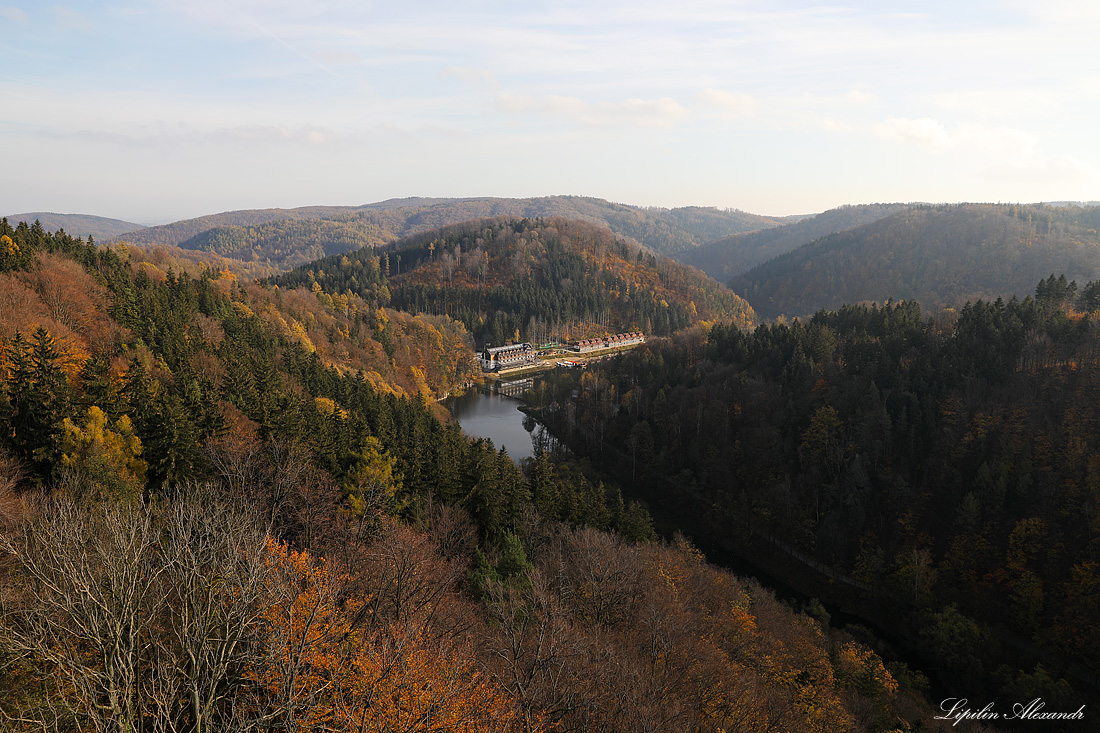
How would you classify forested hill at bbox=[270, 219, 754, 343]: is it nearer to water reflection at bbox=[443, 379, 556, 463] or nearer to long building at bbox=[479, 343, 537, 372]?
long building at bbox=[479, 343, 537, 372]

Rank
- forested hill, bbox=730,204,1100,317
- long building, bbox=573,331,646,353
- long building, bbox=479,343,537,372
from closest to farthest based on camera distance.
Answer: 1. long building, bbox=479,343,537,372
2. forested hill, bbox=730,204,1100,317
3. long building, bbox=573,331,646,353

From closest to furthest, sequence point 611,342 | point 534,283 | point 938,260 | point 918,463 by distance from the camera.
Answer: point 918,463
point 611,342
point 534,283
point 938,260

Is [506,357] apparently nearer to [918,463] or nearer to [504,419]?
[504,419]

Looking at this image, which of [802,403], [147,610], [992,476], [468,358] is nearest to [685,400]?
[802,403]

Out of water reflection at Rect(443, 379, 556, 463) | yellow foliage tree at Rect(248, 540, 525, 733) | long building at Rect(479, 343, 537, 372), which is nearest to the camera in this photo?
yellow foliage tree at Rect(248, 540, 525, 733)

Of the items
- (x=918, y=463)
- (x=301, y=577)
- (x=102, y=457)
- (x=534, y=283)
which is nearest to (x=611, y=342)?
(x=534, y=283)

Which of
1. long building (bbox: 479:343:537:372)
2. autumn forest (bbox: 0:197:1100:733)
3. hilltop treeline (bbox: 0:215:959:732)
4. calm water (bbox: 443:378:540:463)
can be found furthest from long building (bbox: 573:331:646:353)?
hilltop treeline (bbox: 0:215:959:732)

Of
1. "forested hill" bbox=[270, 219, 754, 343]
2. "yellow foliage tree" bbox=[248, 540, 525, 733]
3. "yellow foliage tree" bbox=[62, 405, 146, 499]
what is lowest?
"yellow foliage tree" bbox=[248, 540, 525, 733]
